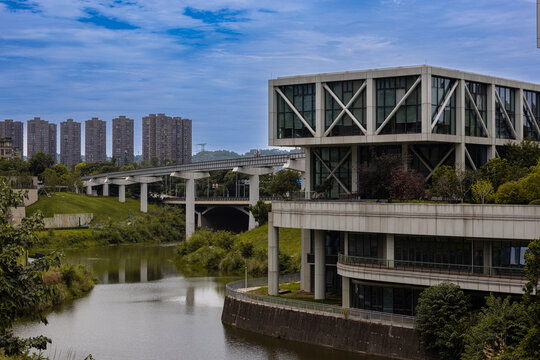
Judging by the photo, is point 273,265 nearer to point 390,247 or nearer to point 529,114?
point 390,247

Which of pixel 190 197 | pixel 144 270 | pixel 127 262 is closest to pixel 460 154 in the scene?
pixel 144 270

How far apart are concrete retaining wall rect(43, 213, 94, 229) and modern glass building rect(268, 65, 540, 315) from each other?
70.7 m

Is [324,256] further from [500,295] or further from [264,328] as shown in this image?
[500,295]

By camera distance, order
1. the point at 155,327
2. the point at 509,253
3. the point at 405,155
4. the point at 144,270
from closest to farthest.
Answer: the point at 509,253 → the point at 155,327 → the point at 405,155 → the point at 144,270

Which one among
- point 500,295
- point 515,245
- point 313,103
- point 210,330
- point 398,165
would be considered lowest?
point 210,330

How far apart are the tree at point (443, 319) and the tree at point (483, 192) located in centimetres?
854

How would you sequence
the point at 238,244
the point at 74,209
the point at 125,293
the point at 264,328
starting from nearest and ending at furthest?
Result: 1. the point at 264,328
2. the point at 125,293
3. the point at 238,244
4. the point at 74,209

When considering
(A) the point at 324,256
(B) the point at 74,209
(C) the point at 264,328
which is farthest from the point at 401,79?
(B) the point at 74,209

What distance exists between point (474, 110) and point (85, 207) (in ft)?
296

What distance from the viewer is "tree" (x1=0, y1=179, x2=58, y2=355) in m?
20.7

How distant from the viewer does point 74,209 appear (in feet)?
409

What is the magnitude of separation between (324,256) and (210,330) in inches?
375

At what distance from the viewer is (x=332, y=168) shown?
57000 millimetres

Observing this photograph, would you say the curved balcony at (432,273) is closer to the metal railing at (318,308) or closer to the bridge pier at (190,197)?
the metal railing at (318,308)
